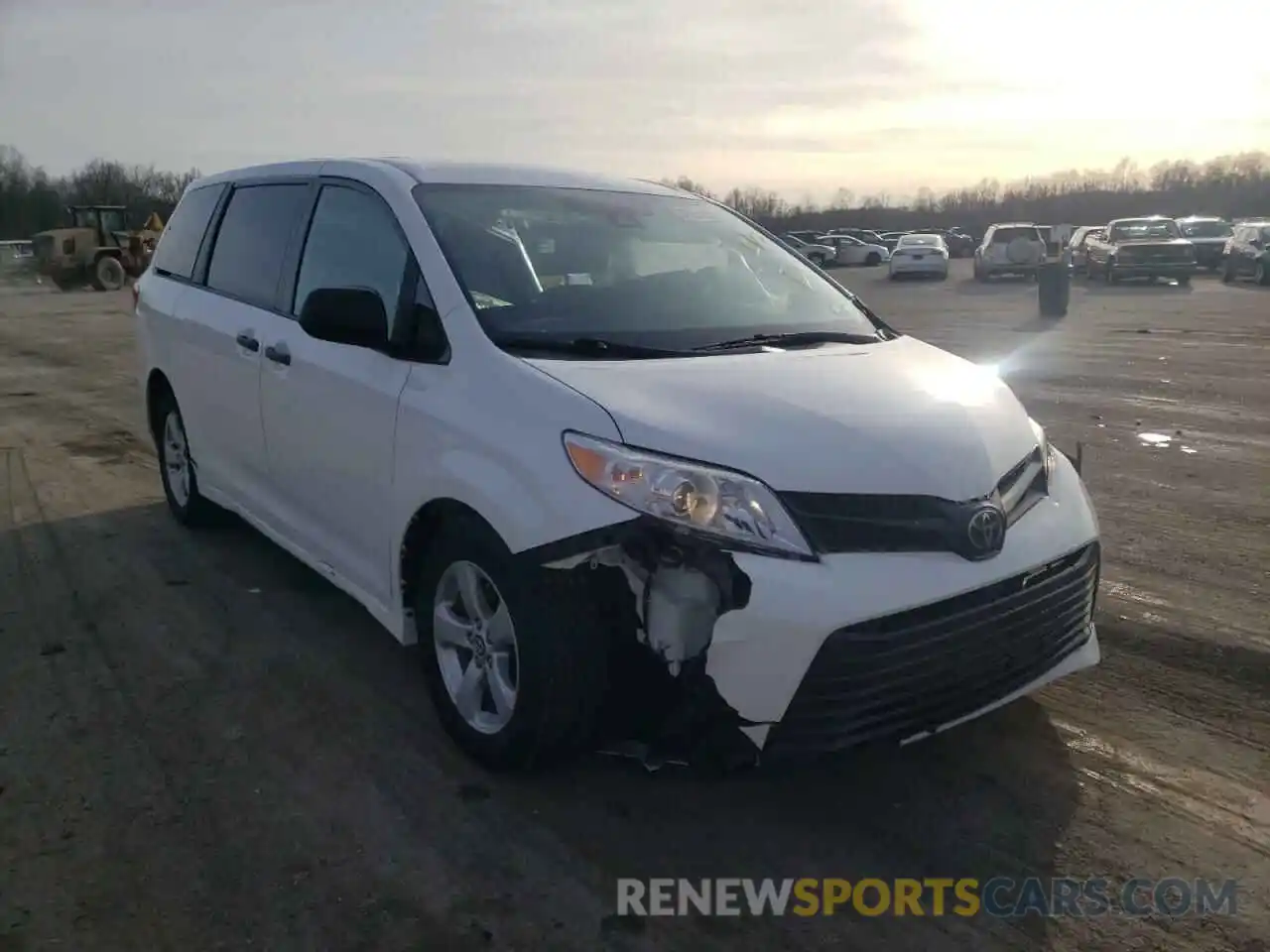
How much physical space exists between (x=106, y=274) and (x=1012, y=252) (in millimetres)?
25950

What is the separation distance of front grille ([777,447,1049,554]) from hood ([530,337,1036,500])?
3cm

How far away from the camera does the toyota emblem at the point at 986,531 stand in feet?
9.77

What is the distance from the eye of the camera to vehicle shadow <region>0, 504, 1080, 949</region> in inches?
113

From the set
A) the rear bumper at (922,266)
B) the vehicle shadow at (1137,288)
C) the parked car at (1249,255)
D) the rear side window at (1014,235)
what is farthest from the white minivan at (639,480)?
the rear bumper at (922,266)

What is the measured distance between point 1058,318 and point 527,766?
18.2 meters

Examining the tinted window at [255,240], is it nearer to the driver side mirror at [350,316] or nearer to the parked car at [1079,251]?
the driver side mirror at [350,316]

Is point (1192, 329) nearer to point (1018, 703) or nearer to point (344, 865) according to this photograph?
point (1018, 703)

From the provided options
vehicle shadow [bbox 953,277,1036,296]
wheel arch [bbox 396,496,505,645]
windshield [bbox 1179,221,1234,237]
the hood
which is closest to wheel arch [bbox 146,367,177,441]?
wheel arch [bbox 396,496,505,645]

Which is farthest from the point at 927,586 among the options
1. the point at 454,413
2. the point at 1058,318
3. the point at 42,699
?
the point at 1058,318

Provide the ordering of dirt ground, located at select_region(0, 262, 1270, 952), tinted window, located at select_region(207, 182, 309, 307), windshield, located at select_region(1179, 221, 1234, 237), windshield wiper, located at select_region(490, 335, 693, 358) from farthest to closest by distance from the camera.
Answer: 1. windshield, located at select_region(1179, 221, 1234, 237)
2. tinted window, located at select_region(207, 182, 309, 307)
3. windshield wiper, located at select_region(490, 335, 693, 358)
4. dirt ground, located at select_region(0, 262, 1270, 952)

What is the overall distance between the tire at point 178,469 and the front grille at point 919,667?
4.08 metres

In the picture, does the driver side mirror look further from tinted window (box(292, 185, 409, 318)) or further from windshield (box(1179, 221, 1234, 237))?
windshield (box(1179, 221, 1234, 237))

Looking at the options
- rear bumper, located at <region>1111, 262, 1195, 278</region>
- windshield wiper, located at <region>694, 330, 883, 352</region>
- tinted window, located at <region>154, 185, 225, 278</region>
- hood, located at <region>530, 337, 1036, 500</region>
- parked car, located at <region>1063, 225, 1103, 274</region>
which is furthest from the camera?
parked car, located at <region>1063, 225, 1103, 274</region>

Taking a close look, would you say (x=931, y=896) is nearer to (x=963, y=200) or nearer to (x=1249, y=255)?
(x=1249, y=255)
